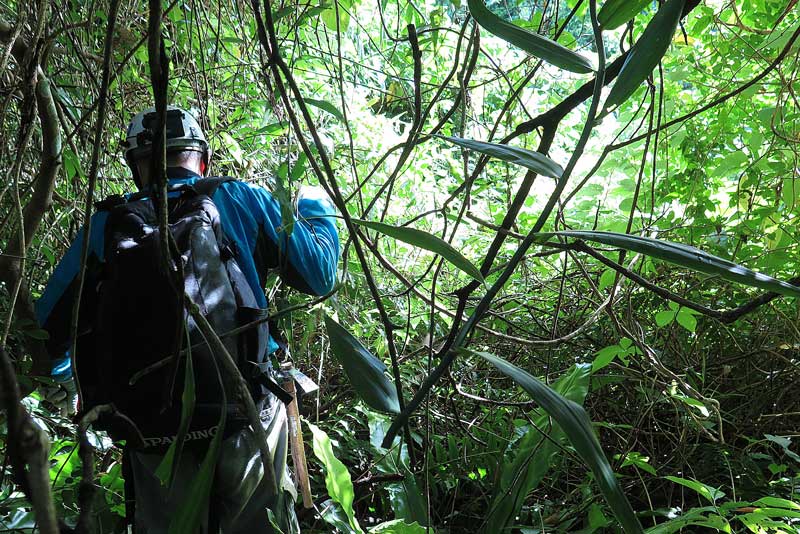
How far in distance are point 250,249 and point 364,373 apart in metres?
1.06

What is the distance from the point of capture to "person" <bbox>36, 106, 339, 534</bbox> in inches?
57.5

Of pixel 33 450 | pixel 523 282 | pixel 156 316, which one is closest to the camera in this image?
pixel 33 450

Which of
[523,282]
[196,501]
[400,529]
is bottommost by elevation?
[400,529]

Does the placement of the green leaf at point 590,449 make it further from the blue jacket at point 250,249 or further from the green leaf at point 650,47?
the blue jacket at point 250,249

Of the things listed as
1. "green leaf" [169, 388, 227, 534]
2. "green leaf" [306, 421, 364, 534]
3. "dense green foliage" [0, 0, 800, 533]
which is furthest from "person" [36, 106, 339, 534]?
"green leaf" [169, 388, 227, 534]

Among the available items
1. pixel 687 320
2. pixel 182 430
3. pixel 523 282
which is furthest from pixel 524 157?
pixel 523 282

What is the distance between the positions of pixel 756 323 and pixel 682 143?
588 millimetres

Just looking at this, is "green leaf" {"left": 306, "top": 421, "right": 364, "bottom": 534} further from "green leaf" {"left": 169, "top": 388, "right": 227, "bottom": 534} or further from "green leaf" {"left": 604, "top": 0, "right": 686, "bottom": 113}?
"green leaf" {"left": 604, "top": 0, "right": 686, "bottom": 113}

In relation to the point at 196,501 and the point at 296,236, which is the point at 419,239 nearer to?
the point at 196,501

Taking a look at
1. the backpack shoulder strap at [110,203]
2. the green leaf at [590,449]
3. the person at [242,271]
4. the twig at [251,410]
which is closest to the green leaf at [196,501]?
the twig at [251,410]

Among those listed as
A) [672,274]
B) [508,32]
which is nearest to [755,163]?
[672,274]

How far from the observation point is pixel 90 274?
145 cm

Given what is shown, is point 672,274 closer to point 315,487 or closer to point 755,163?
point 755,163

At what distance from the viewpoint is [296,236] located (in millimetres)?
1495
